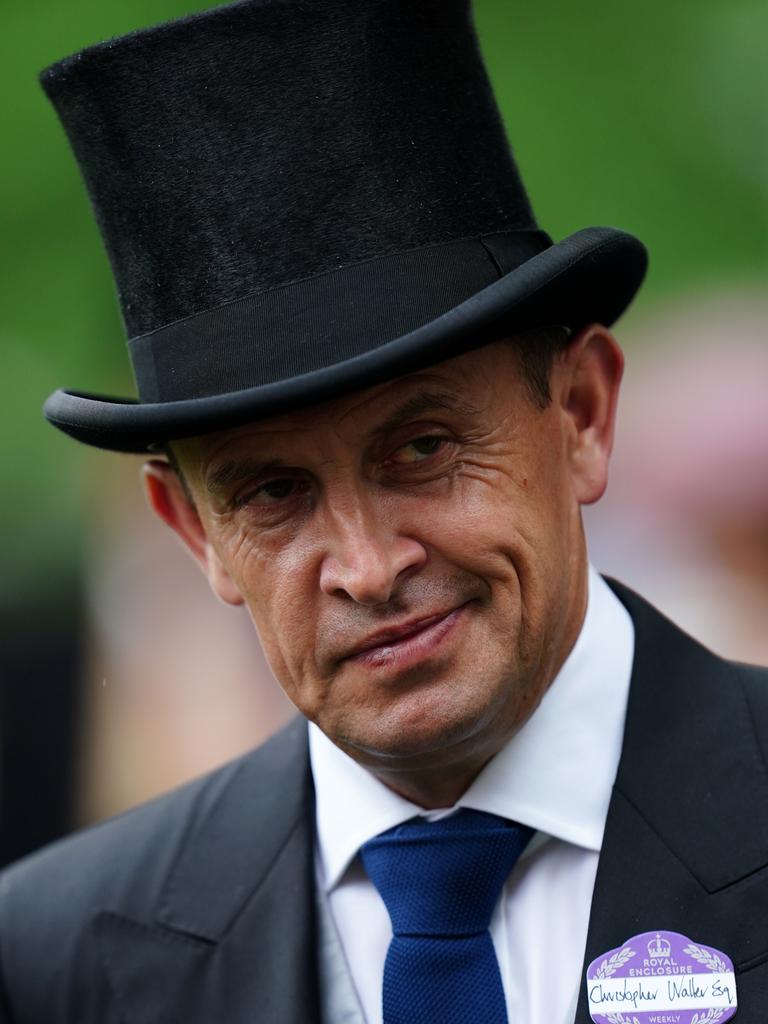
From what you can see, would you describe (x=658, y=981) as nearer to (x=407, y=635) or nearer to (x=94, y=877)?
(x=407, y=635)

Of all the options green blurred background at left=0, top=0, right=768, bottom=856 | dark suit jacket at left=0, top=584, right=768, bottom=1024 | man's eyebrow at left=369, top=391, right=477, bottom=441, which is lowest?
dark suit jacket at left=0, top=584, right=768, bottom=1024

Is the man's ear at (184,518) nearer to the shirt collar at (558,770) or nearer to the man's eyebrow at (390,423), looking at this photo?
the man's eyebrow at (390,423)

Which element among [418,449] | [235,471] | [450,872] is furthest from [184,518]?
[450,872]

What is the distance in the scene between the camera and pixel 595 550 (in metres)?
6.25

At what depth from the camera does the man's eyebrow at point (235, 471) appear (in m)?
2.58

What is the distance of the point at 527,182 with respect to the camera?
6.94m

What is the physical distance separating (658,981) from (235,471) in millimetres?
1063

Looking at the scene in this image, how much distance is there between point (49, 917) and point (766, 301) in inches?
191

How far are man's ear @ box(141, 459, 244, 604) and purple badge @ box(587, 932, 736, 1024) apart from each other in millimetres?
931

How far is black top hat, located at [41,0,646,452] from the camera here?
2.43 meters

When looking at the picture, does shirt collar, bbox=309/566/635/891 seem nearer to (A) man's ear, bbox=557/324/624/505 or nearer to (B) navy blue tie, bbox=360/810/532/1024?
(B) navy blue tie, bbox=360/810/532/1024

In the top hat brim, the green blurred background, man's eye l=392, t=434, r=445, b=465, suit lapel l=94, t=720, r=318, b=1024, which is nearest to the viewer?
the top hat brim

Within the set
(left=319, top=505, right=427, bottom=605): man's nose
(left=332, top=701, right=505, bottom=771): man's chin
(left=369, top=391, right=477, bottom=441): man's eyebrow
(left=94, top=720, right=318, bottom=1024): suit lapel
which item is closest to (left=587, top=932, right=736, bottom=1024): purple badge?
(left=332, top=701, right=505, bottom=771): man's chin

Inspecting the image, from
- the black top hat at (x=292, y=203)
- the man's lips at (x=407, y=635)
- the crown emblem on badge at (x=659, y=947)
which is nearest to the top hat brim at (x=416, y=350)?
the black top hat at (x=292, y=203)
